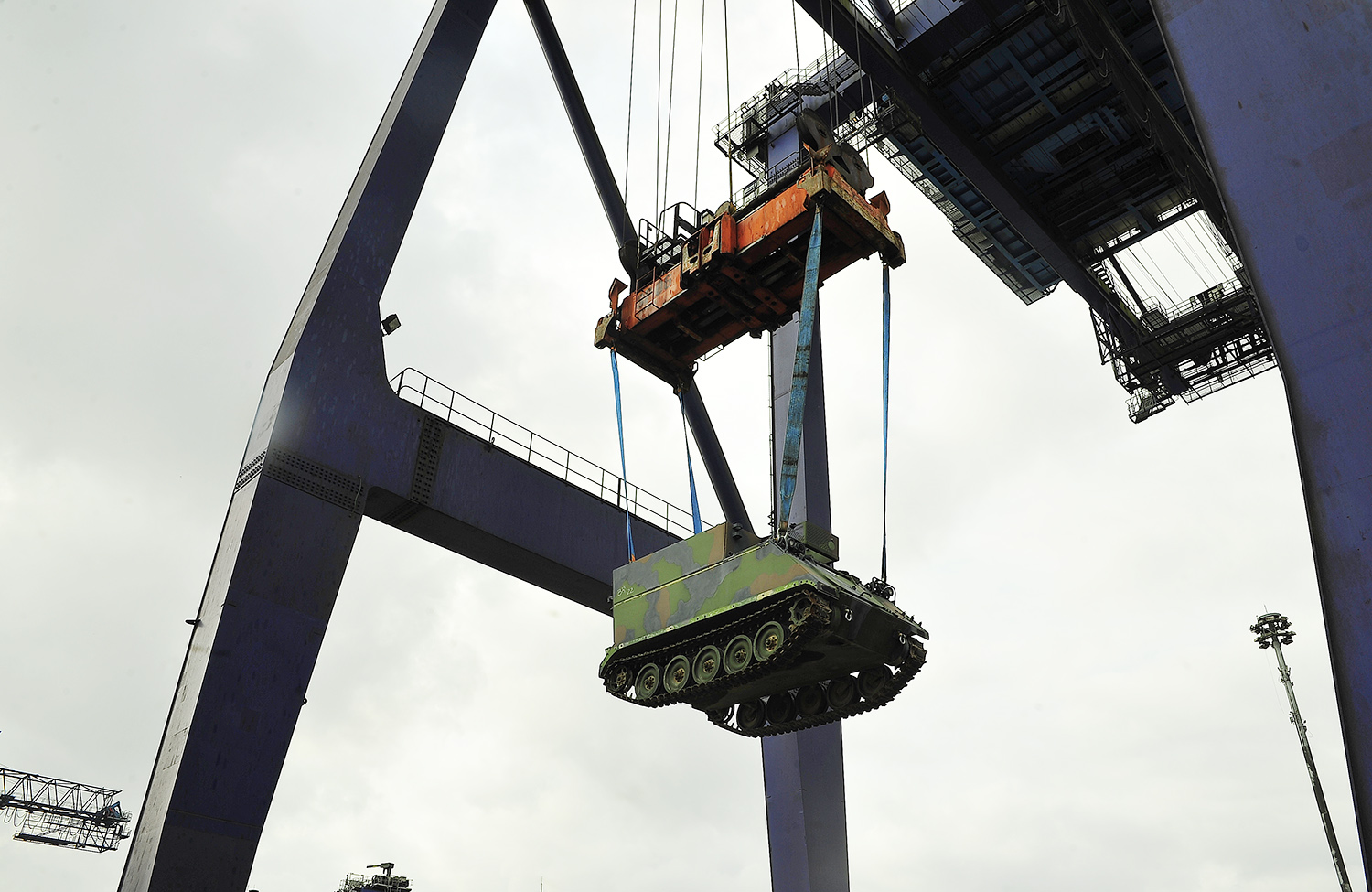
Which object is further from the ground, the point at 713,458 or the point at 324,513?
the point at 713,458

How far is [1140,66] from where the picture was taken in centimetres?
1805

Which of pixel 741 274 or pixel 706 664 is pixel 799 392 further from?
pixel 706 664

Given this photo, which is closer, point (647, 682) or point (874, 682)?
point (874, 682)

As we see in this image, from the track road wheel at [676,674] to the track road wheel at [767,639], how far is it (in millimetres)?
1048

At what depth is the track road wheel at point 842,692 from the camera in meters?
11.1

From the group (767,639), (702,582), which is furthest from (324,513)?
(767,639)

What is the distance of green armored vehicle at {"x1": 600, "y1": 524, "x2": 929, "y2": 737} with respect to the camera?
9.86 meters

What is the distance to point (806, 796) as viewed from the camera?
1631cm

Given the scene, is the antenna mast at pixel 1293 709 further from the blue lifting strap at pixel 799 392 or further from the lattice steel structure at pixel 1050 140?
the blue lifting strap at pixel 799 392

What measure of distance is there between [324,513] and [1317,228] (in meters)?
11.0

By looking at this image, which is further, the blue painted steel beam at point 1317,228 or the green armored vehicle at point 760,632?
the green armored vehicle at point 760,632

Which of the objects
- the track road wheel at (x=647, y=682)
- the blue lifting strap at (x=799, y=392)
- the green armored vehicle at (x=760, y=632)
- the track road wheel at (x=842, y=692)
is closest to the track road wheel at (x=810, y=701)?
the green armored vehicle at (x=760, y=632)

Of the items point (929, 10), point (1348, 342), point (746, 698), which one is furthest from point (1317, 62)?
point (929, 10)

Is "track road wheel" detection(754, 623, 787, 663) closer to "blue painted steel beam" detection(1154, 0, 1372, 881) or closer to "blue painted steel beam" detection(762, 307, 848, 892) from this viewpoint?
"blue painted steel beam" detection(1154, 0, 1372, 881)
